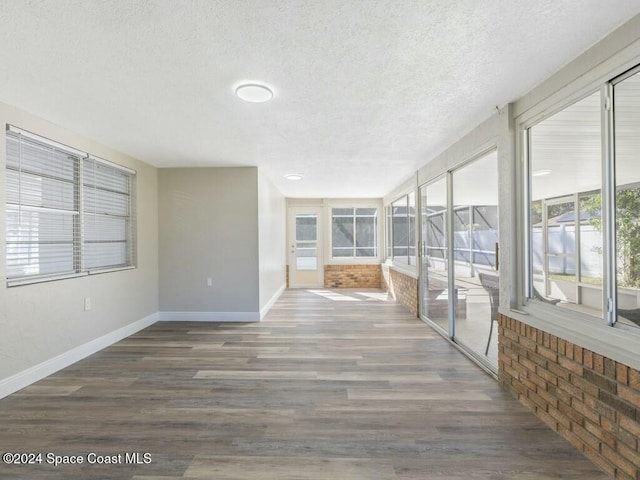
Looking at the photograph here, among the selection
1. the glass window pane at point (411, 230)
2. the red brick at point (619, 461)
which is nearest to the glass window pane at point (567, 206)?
the red brick at point (619, 461)

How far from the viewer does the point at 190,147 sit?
3.84 metres

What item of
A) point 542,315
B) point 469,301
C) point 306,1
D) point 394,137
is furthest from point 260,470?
point 469,301

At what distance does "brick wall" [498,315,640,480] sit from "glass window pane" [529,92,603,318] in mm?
308

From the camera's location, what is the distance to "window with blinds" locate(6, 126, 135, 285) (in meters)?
2.77

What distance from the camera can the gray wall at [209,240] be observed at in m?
4.89

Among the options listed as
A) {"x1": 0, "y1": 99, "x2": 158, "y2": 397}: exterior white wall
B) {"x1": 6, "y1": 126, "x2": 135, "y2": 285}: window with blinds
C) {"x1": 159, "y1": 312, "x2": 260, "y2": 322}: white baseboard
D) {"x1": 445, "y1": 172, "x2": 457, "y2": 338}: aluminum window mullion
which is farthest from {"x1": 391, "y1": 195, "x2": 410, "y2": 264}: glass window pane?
{"x1": 6, "y1": 126, "x2": 135, "y2": 285}: window with blinds

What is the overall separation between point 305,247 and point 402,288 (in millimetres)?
3200

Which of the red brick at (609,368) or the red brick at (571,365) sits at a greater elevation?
the red brick at (609,368)

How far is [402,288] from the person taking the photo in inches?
240

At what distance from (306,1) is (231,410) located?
256cm

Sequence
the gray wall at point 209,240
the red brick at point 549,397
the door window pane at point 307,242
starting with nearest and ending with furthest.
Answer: the red brick at point 549,397, the gray wall at point 209,240, the door window pane at point 307,242

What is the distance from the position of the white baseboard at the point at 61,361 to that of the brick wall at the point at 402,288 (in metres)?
4.05

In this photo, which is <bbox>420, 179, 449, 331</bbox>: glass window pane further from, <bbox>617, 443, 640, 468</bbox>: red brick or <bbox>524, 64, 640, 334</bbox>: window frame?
<bbox>617, 443, 640, 468</bbox>: red brick

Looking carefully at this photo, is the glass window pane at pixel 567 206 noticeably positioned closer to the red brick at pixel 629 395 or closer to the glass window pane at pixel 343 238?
the red brick at pixel 629 395
